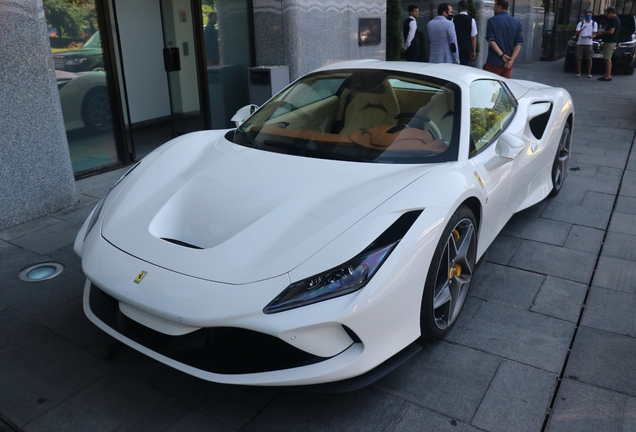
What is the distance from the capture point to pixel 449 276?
3.07 m

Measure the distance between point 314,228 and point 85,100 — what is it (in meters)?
4.60

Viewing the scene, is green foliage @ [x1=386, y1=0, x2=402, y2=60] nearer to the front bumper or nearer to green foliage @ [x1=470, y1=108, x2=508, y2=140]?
green foliage @ [x1=470, y1=108, x2=508, y2=140]

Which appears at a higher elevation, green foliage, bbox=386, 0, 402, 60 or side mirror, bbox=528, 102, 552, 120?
green foliage, bbox=386, 0, 402, 60

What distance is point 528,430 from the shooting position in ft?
8.18

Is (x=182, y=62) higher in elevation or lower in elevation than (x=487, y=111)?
higher

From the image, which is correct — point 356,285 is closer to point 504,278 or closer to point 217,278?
point 217,278

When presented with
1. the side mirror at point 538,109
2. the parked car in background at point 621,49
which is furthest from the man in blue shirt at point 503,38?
the parked car in background at point 621,49

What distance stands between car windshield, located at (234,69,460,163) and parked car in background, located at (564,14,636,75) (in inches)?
544

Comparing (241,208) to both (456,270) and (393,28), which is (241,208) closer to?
(456,270)

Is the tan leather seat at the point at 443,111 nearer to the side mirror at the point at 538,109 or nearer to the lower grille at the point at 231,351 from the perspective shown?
the side mirror at the point at 538,109

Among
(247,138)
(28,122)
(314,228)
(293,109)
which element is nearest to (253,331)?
(314,228)

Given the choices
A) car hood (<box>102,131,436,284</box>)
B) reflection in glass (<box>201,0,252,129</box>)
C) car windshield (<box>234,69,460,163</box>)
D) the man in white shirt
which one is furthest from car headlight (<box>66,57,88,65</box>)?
the man in white shirt

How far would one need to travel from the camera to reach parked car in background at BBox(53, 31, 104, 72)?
6.03 meters

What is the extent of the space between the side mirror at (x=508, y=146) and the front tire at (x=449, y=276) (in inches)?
19.6
